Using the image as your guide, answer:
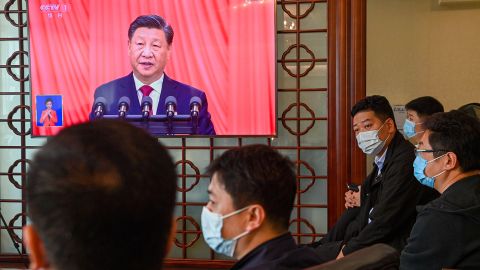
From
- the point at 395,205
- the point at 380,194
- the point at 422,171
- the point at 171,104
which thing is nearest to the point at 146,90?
the point at 171,104

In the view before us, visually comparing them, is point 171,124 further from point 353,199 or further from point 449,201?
point 449,201

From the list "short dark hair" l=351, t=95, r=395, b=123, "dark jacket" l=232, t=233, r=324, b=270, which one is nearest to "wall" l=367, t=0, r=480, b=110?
"short dark hair" l=351, t=95, r=395, b=123

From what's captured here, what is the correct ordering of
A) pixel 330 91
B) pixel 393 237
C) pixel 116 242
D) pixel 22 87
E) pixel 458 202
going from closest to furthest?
1. pixel 116 242
2. pixel 458 202
3. pixel 393 237
4. pixel 330 91
5. pixel 22 87

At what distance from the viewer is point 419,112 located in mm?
3297

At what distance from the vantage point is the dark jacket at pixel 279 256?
122 cm

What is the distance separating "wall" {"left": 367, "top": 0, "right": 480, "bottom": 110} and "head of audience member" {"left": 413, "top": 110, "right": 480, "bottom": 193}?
197cm

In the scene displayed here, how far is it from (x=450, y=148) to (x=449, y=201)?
0.26 m

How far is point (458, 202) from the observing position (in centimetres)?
179

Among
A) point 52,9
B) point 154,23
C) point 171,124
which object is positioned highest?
point 52,9

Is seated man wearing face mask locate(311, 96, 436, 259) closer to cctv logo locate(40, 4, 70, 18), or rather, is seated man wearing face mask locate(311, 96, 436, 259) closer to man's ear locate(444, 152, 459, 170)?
man's ear locate(444, 152, 459, 170)

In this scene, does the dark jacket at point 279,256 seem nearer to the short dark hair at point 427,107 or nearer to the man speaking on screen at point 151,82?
the man speaking on screen at point 151,82

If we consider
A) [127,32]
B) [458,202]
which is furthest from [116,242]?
[127,32]

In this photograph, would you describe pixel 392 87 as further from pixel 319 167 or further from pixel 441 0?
pixel 319 167

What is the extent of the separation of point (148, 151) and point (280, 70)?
2.84 meters
